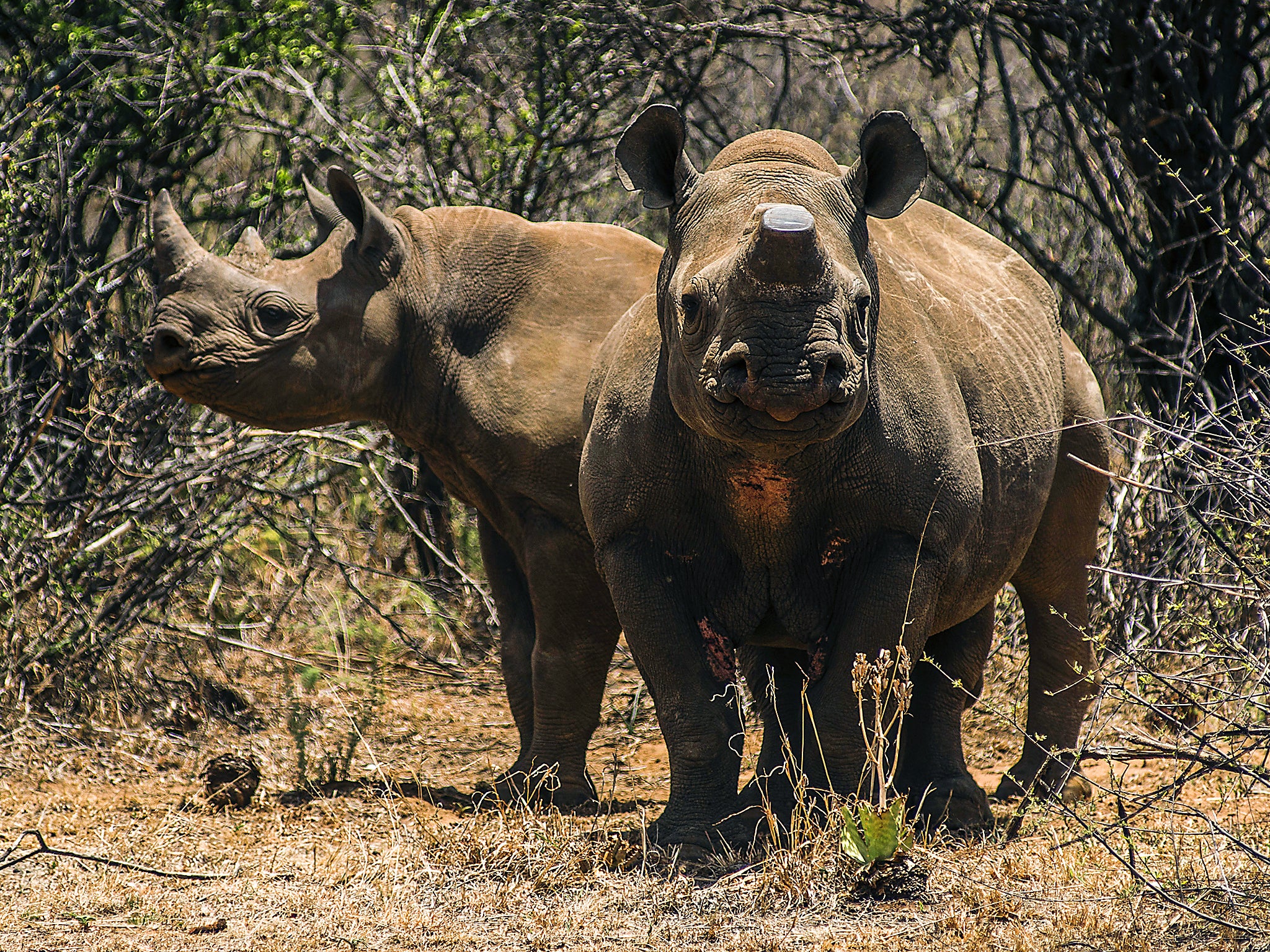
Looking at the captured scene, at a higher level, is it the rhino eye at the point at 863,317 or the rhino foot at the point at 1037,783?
the rhino eye at the point at 863,317

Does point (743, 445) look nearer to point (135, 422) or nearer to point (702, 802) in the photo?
point (702, 802)

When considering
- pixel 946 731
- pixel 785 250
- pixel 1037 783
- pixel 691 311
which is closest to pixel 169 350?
pixel 691 311

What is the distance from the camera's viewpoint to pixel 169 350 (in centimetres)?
591

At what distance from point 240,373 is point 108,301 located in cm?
169

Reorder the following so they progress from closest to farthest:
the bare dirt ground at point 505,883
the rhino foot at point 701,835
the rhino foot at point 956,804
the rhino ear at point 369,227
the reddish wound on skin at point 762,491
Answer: the bare dirt ground at point 505,883 < the reddish wound on skin at point 762,491 < the rhino foot at point 701,835 < the rhino foot at point 956,804 < the rhino ear at point 369,227

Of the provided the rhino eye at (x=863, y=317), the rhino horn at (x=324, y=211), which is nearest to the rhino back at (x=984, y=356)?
the rhino eye at (x=863, y=317)

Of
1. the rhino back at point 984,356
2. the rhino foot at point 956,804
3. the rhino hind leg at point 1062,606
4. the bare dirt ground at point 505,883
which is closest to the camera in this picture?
the bare dirt ground at point 505,883

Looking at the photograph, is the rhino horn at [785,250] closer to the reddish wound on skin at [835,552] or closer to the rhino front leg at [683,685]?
the reddish wound on skin at [835,552]

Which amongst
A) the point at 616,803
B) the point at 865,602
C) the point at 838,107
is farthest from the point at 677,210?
the point at 838,107

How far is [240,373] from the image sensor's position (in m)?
5.90

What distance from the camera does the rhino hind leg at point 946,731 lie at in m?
5.43

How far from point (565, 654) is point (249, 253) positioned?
6.32 ft

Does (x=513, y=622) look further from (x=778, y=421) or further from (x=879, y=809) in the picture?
(x=778, y=421)

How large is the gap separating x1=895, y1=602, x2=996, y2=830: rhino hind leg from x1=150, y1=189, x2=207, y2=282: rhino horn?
3.03 metres
